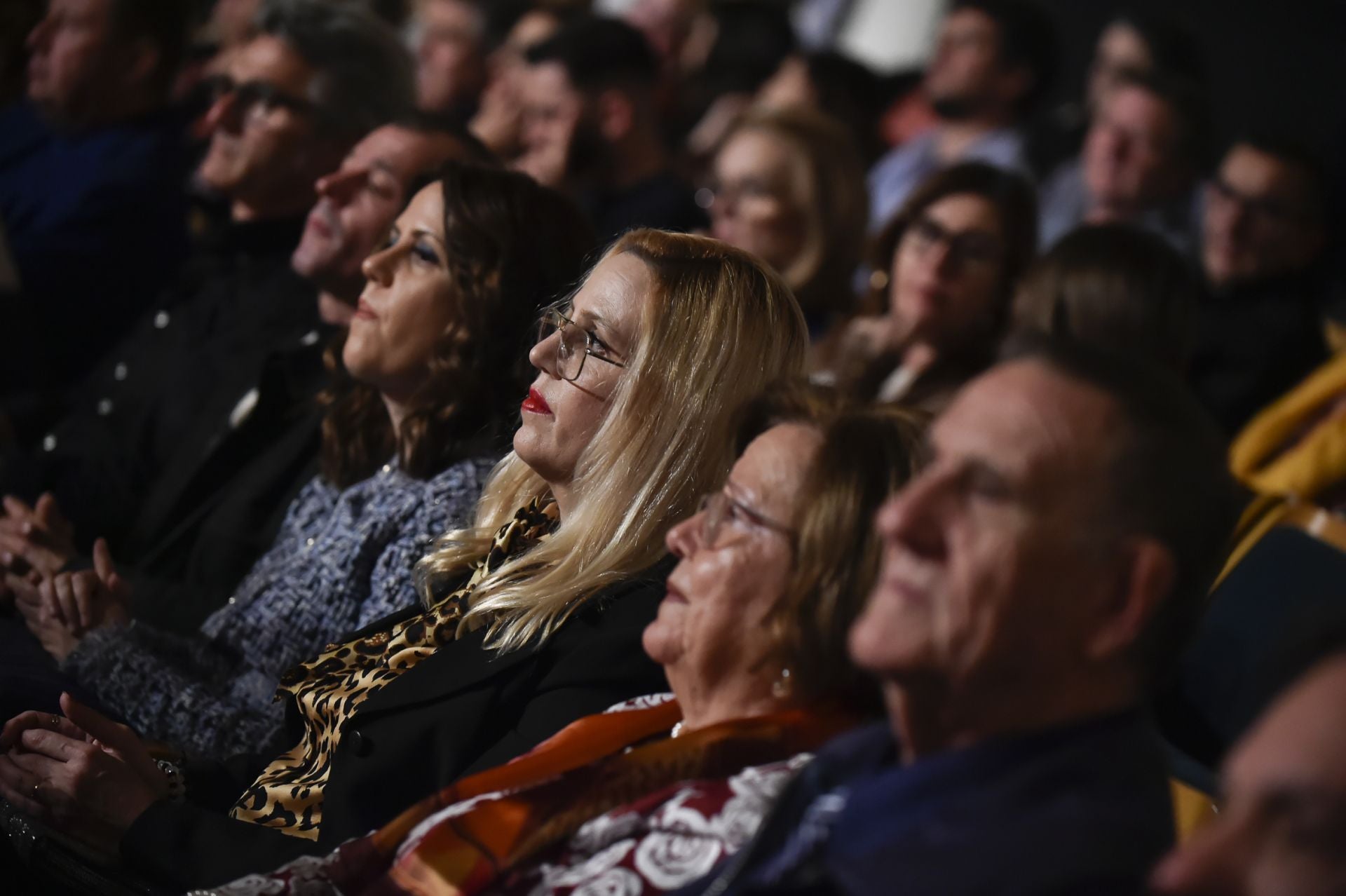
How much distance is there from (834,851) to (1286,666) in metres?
0.40

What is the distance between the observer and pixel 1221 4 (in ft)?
21.5

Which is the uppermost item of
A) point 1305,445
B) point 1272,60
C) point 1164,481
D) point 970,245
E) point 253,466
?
point 1164,481

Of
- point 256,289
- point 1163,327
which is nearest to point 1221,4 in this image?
point 1163,327

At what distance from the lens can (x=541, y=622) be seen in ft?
6.16

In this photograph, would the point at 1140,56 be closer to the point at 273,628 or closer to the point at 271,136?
the point at 271,136

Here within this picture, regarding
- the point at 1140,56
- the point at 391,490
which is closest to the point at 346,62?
the point at 391,490

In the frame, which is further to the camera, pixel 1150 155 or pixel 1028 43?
pixel 1028 43

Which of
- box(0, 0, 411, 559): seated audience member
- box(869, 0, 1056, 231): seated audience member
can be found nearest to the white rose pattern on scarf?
box(0, 0, 411, 559): seated audience member

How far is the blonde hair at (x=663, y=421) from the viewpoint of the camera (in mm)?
1932

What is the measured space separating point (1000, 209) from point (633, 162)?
1373 millimetres

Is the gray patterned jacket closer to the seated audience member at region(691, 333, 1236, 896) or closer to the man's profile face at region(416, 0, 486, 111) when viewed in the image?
the seated audience member at region(691, 333, 1236, 896)

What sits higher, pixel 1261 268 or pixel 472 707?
pixel 472 707

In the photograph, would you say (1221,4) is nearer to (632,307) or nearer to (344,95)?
(344,95)

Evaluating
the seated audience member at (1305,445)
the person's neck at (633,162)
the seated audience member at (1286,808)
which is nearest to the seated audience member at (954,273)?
the seated audience member at (1305,445)
